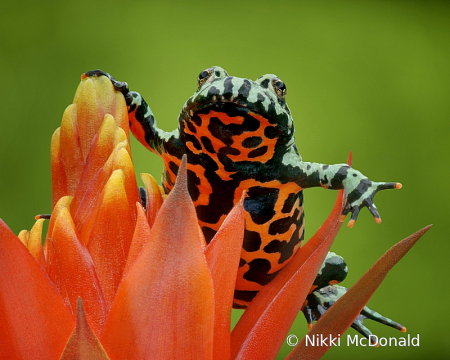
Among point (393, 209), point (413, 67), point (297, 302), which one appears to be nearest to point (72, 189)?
point (297, 302)

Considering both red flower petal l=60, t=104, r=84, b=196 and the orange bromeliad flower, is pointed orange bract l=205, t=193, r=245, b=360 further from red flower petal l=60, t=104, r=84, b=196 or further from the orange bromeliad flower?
red flower petal l=60, t=104, r=84, b=196

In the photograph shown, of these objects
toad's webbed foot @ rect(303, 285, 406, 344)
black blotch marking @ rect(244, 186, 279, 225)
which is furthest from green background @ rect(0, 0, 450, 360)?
black blotch marking @ rect(244, 186, 279, 225)

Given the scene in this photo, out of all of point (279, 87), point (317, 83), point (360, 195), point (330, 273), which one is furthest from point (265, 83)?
point (317, 83)

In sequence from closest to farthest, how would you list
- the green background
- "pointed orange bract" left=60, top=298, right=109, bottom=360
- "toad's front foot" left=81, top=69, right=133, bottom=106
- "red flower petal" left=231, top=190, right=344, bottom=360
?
"pointed orange bract" left=60, top=298, right=109, bottom=360 → "red flower petal" left=231, top=190, right=344, bottom=360 → "toad's front foot" left=81, top=69, right=133, bottom=106 → the green background

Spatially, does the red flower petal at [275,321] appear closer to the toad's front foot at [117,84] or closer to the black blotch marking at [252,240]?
the black blotch marking at [252,240]

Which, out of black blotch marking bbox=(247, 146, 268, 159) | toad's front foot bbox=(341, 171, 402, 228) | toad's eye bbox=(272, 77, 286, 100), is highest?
toad's eye bbox=(272, 77, 286, 100)

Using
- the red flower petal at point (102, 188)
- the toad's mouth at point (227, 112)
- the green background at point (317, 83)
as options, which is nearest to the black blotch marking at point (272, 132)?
the toad's mouth at point (227, 112)
